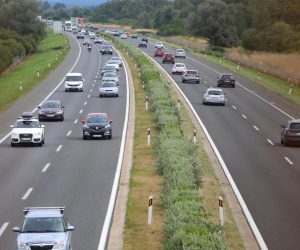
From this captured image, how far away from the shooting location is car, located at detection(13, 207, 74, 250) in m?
17.7

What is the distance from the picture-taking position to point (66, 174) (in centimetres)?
3153

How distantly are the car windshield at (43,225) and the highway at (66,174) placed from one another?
1.43 meters

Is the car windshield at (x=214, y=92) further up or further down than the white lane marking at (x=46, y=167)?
further down

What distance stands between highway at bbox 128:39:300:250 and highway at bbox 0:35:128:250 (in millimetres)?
4821

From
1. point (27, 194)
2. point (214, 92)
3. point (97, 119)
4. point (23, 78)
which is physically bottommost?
point (23, 78)

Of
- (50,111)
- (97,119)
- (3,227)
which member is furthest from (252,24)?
(3,227)

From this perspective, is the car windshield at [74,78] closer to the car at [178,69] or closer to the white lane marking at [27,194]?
the car at [178,69]

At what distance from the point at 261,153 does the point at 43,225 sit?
2080 cm

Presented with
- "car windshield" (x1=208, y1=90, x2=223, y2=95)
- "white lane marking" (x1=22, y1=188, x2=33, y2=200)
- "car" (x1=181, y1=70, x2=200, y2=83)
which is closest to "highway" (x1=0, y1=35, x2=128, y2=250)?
"white lane marking" (x1=22, y1=188, x2=33, y2=200)

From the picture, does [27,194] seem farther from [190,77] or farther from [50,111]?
[190,77]

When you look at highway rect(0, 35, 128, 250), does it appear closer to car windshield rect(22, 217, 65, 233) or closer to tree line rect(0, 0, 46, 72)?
car windshield rect(22, 217, 65, 233)

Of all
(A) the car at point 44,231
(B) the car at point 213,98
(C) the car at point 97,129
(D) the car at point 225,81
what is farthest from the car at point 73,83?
(A) the car at point 44,231

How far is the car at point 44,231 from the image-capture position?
698 inches

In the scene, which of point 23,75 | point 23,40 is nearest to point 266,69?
point 23,75
